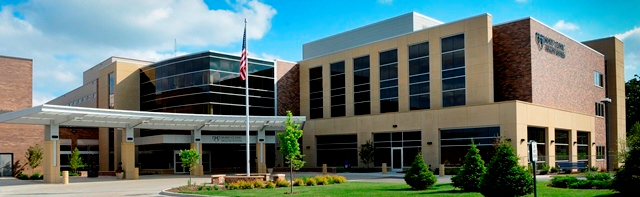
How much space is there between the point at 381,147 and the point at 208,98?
16078 millimetres

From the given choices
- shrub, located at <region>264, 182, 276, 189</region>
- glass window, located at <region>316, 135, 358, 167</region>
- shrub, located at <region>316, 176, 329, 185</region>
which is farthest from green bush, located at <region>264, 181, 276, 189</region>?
glass window, located at <region>316, 135, 358, 167</region>

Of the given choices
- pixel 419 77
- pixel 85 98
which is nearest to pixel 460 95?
pixel 419 77

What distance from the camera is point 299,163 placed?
2894 centimetres

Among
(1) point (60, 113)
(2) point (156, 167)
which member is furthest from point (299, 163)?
(2) point (156, 167)

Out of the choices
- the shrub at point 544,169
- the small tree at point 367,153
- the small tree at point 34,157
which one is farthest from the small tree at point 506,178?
the small tree at point 34,157

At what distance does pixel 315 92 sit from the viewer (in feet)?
190

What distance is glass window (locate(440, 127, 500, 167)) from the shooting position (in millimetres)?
42125

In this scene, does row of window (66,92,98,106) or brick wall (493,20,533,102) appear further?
row of window (66,92,98,106)

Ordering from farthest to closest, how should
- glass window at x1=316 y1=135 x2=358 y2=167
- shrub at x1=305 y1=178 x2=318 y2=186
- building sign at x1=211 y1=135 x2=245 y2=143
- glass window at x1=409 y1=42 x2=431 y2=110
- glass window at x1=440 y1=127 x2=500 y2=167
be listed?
building sign at x1=211 y1=135 x2=245 y2=143
glass window at x1=316 y1=135 x2=358 y2=167
glass window at x1=409 y1=42 x2=431 y2=110
glass window at x1=440 y1=127 x2=500 y2=167
shrub at x1=305 y1=178 x2=318 y2=186

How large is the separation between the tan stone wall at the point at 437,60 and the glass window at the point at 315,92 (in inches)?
50.8

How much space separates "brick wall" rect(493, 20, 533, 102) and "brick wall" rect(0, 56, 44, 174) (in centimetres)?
4054

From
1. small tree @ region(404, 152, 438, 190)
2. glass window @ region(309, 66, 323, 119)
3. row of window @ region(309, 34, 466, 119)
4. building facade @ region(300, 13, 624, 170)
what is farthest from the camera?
glass window @ region(309, 66, 323, 119)

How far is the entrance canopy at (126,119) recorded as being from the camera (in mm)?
36844

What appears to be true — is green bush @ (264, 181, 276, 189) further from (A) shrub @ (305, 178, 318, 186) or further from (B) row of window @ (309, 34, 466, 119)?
(B) row of window @ (309, 34, 466, 119)
